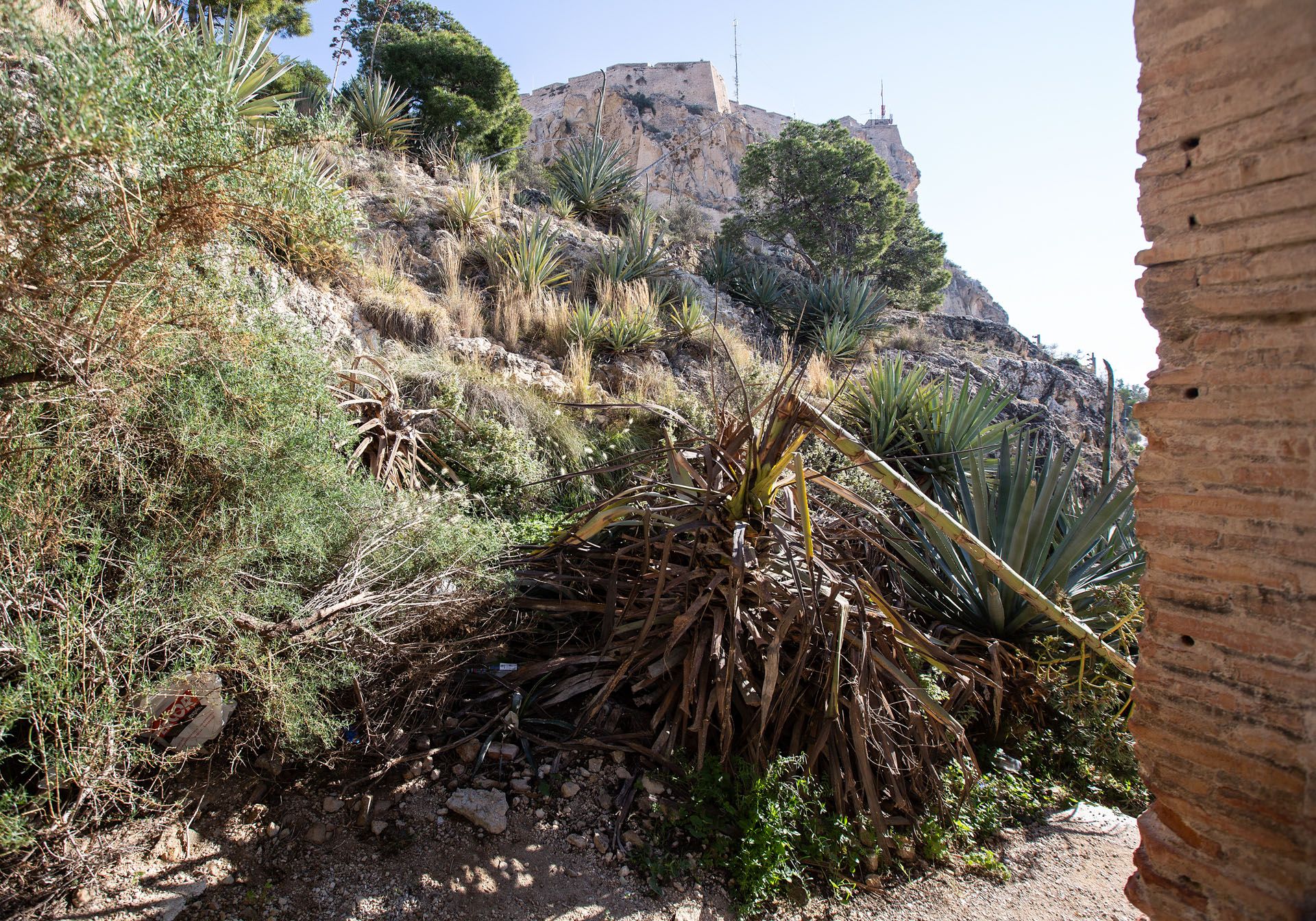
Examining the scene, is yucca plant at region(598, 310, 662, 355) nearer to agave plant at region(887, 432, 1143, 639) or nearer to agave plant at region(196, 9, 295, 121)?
agave plant at region(196, 9, 295, 121)

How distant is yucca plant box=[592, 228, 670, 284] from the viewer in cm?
1165

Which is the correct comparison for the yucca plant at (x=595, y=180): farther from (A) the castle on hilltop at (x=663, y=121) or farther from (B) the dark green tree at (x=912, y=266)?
(A) the castle on hilltop at (x=663, y=121)

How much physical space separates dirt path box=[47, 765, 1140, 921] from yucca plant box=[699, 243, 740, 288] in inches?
457

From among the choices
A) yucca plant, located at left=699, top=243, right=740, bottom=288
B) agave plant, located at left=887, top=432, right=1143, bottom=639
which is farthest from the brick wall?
yucca plant, located at left=699, top=243, right=740, bottom=288

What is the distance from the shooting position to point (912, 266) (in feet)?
71.2

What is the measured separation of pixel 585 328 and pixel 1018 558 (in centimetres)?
602

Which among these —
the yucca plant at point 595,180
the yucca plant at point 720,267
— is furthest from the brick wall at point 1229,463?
the yucca plant at point 595,180

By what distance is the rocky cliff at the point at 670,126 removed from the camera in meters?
37.1

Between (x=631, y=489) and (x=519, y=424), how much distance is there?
120 inches

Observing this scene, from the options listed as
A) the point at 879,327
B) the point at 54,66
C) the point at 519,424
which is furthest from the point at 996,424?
the point at 54,66

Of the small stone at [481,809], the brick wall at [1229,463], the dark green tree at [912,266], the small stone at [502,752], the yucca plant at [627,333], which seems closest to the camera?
the brick wall at [1229,463]

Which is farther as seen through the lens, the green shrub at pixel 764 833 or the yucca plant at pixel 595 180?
the yucca plant at pixel 595 180

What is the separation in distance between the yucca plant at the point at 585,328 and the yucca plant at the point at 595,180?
21.0ft

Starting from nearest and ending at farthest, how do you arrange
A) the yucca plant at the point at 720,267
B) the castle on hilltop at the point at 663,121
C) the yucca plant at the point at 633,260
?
the yucca plant at the point at 633,260 → the yucca plant at the point at 720,267 → the castle on hilltop at the point at 663,121
